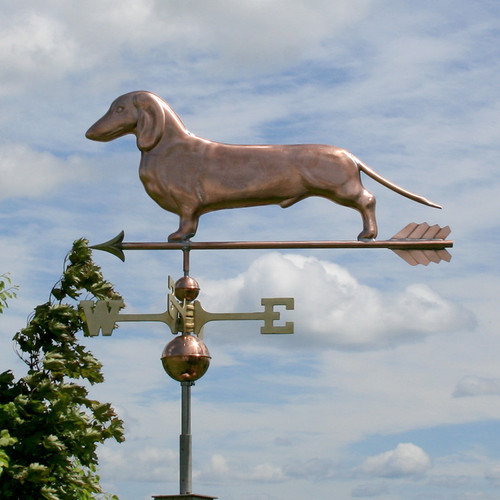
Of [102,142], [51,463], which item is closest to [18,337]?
[51,463]

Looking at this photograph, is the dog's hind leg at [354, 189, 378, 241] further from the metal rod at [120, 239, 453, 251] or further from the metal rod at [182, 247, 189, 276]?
the metal rod at [182, 247, 189, 276]

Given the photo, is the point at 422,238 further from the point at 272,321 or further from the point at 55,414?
the point at 55,414

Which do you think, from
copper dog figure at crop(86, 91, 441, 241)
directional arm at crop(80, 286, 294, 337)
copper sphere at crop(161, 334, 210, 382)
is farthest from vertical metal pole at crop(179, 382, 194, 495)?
copper dog figure at crop(86, 91, 441, 241)

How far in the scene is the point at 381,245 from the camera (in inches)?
225

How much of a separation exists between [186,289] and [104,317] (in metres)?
0.46

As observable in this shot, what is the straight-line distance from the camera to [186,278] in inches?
219

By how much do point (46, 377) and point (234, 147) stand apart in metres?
4.63

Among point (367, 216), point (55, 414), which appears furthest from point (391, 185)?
point (55, 414)

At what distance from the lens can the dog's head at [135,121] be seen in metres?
5.88

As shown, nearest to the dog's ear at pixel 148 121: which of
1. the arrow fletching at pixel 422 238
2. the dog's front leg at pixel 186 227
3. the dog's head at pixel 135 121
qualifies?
the dog's head at pixel 135 121

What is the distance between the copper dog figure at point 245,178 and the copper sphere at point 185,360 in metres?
0.64

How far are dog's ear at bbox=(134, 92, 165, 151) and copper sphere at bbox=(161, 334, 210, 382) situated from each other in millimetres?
1170

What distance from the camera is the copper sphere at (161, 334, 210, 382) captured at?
5305 millimetres

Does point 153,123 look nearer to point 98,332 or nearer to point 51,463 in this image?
point 98,332
